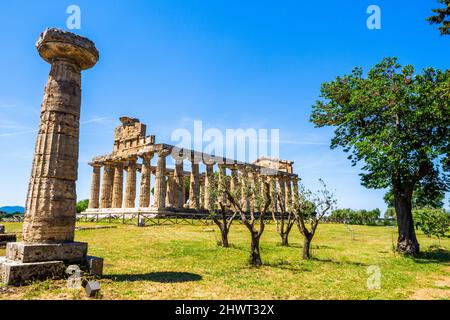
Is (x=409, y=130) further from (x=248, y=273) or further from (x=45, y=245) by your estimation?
(x=45, y=245)

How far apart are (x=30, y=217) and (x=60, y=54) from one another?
5.23 m

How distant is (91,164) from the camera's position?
1678 inches

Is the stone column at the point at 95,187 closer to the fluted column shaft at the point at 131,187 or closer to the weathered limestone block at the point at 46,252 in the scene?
the fluted column shaft at the point at 131,187

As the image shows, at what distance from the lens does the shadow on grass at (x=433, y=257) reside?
53.1 ft

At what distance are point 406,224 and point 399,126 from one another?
5871 mm

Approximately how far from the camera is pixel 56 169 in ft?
31.1

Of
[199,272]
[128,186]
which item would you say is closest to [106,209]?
[128,186]

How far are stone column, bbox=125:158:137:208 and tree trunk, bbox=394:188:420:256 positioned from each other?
2941 cm

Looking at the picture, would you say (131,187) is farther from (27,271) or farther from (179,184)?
(27,271)

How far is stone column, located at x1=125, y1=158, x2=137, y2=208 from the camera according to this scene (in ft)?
124

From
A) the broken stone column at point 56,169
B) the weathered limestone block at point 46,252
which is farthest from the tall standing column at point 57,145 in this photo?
the weathered limestone block at point 46,252

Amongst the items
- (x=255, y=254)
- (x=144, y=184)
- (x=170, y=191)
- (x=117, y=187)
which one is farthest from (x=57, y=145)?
(x=170, y=191)

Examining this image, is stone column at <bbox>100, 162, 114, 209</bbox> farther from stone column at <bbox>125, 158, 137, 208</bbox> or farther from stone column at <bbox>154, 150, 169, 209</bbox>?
stone column at <bbox>154, 150, 169, 209</bbox>

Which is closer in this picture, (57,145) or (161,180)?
(57,145)
